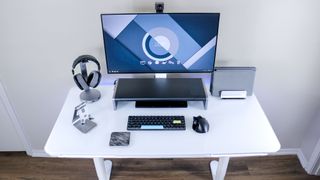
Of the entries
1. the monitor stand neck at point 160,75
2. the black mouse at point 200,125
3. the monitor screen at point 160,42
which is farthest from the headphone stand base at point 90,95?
the black mouse at point 200,125

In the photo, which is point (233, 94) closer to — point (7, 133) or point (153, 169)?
point (153, 169)

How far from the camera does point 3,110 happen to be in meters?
2.04

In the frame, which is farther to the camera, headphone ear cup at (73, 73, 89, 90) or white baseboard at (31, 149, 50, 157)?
white baseboard at (31, 149, 50, 157)

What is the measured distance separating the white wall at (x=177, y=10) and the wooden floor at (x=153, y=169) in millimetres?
419

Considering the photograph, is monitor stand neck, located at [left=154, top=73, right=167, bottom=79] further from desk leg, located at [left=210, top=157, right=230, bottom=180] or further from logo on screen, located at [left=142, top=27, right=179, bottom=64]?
desk leg, located at [left=210, top=157, right=230, bottom=180]

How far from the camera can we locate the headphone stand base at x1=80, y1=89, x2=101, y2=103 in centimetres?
171

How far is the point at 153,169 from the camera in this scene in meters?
2.21

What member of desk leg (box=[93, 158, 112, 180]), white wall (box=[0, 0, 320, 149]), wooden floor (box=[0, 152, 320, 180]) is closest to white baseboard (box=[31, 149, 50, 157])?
wooden floor (box=[0, 152, 320, 180])

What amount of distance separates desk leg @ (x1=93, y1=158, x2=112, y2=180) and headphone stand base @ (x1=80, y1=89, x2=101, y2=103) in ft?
1.42

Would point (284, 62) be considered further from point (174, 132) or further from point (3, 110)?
point (3, 110)

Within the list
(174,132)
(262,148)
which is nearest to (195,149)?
(174,132)

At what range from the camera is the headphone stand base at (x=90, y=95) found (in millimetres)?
1708

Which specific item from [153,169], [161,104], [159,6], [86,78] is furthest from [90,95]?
[153,169]

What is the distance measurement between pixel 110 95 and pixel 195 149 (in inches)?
26.9
